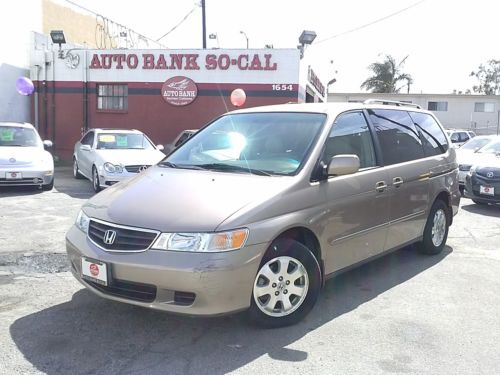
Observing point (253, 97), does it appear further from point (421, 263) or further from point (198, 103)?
point (421, 263)

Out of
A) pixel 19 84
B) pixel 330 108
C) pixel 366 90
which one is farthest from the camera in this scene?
pixel 366 90

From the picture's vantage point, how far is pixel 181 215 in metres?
3.61

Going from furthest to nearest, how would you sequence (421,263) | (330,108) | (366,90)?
1. (366,90)
2. (421,263)
3. (330,108)

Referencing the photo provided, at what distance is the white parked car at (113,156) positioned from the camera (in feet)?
35.1

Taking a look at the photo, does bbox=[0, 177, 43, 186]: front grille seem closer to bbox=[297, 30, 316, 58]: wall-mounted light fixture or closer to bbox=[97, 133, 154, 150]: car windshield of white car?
bbox=[97, 133, 154, 150]: car windshield of white car

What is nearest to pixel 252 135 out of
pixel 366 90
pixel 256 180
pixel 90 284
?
pixel 256 180

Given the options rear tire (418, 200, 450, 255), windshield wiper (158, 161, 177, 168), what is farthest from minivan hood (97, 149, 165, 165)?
rear tire (418, 200, 450, 255)

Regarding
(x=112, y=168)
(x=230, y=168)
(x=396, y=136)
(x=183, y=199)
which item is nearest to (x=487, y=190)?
(x=396, y=136)

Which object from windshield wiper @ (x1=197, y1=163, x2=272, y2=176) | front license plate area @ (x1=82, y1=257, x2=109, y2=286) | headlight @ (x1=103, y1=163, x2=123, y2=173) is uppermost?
windshield wiper @ (x1=197, y1=163, x2=272, y2=176)

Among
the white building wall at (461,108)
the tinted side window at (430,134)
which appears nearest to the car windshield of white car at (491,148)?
the tinted side window at (430,134)

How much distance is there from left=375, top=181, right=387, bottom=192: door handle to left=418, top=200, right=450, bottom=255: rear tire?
50.9 inches

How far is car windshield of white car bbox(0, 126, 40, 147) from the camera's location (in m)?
11.1

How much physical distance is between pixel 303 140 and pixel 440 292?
198cm

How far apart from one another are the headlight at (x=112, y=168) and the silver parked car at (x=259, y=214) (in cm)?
577
